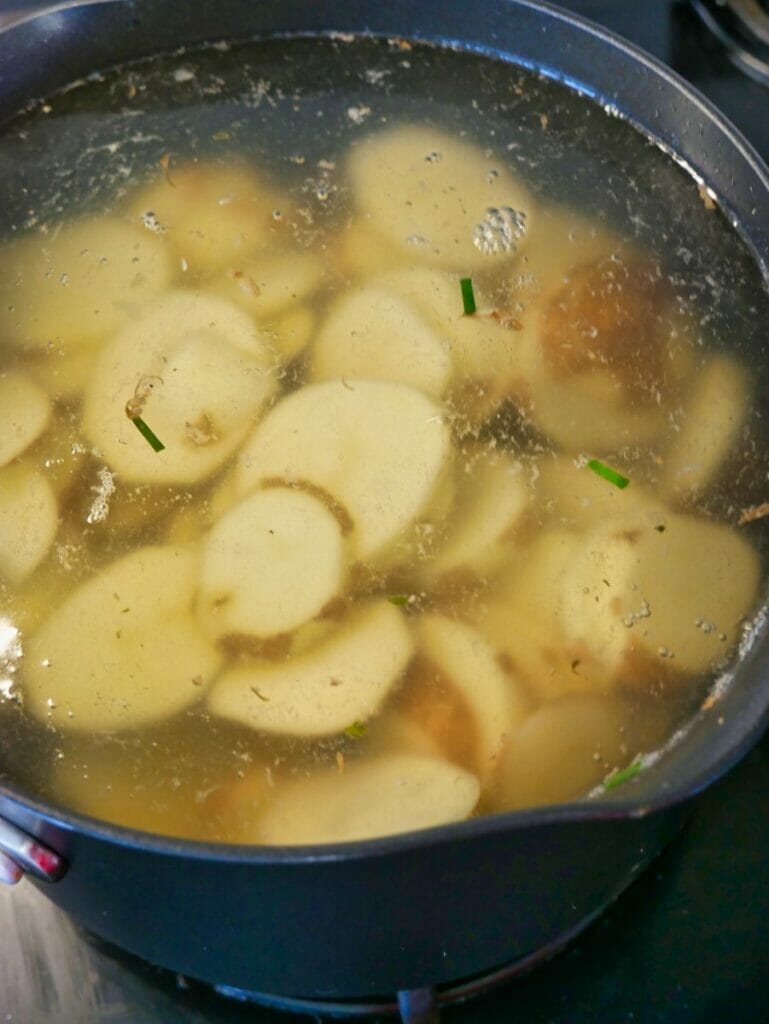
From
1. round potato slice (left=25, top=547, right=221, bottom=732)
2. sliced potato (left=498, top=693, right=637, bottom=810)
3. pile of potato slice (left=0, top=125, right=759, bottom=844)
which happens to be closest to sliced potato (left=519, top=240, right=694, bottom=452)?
pile of potato slice (left=0, top=125, right=759, bottom=844)

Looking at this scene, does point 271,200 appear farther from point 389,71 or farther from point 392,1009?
point 392,1009

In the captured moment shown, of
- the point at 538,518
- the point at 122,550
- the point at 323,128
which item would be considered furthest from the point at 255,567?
the point at 323,128

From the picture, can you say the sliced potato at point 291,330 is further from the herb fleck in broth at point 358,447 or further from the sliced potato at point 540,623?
the sliced potato at point 540,623

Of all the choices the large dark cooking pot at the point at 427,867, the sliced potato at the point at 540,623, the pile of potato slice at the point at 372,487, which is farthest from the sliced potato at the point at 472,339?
the large dark cooking pot at the point at 427,867

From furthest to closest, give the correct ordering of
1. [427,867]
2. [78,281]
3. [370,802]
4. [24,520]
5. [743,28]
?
[743,28] → [78,281] → [24,520] → [370,802] → [427,867]

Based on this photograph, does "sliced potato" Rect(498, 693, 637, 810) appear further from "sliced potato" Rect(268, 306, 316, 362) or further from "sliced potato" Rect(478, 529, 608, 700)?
"sliced potato" Rect(268, 306, 316, 362)

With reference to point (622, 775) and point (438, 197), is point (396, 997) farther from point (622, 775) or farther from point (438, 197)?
point (438, 197)

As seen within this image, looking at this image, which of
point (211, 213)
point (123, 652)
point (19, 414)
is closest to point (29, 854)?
point (123, 652)
